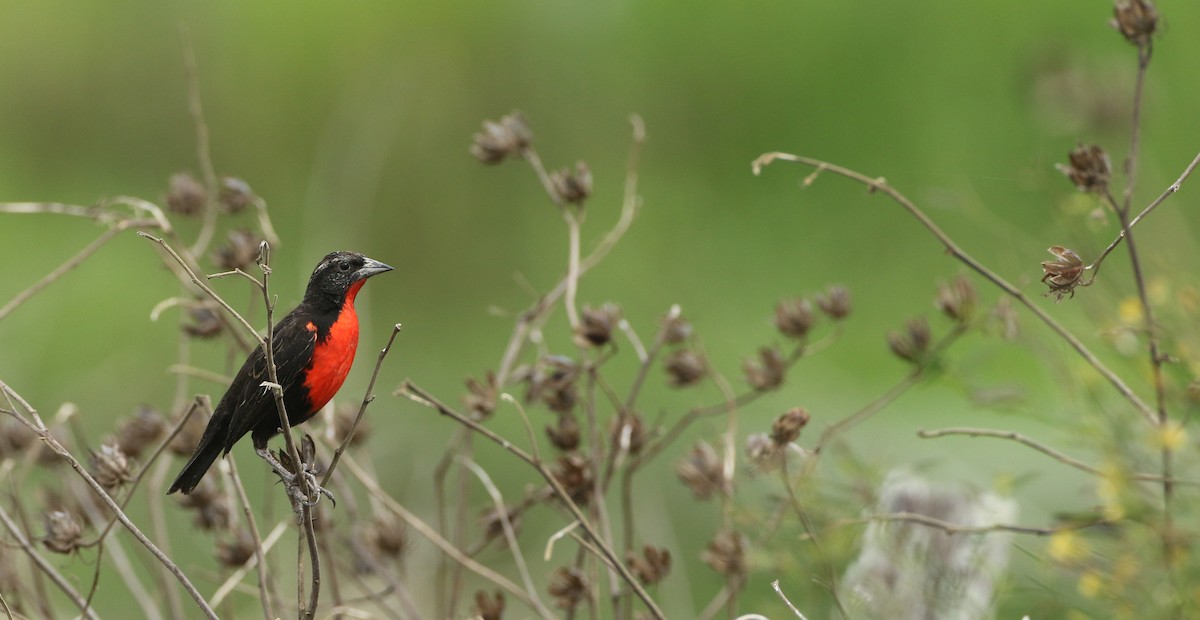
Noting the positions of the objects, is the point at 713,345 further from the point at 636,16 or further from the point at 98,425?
the point at 98,425

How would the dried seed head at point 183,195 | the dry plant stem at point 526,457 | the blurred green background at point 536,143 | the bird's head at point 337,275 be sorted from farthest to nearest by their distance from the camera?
1. the blurred green background at point 536,143
2. the dried seed head at point 183,195
3. the bird's head at point 337,275
4. the dry plant stem at point 526,457

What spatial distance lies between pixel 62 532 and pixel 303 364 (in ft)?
1.51

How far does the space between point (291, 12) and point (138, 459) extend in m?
4.43

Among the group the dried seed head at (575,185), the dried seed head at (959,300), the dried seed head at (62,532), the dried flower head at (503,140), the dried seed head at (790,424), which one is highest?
the dried flower head at (503,140)

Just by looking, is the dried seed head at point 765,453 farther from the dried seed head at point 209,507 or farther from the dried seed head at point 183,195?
the dried seed head at point 183,195

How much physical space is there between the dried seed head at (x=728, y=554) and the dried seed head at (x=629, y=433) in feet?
0.81

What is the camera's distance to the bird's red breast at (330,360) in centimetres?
183

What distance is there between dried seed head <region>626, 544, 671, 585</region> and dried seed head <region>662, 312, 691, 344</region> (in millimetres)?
414

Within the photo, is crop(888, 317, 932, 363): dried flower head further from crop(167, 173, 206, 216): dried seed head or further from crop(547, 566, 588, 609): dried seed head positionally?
crop(167, 173, 206, 216): dried seed head

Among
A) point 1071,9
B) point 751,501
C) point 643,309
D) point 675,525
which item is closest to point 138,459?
point 751,501

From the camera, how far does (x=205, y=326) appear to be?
2.44 metres

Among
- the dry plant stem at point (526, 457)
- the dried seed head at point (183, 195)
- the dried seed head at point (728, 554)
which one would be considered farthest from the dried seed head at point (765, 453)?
the dried seed head at point (183, 195)

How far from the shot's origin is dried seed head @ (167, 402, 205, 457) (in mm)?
2330

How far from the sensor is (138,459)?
7.93ft
